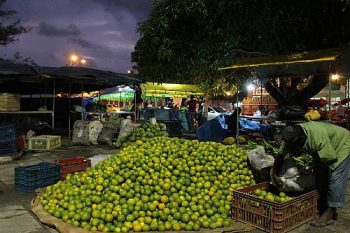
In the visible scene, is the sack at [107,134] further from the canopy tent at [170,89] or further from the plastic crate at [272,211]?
the plastic crate at [272,211]

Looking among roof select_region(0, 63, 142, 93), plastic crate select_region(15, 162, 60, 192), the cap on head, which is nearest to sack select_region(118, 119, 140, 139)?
roof select_region(0, 63, 142, 93)

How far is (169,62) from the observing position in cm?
1228

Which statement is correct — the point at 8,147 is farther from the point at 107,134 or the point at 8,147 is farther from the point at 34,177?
the point at 34,177

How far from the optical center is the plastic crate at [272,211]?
485 centimetres

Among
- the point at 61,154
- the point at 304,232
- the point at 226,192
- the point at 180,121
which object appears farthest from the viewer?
the point at 180,121

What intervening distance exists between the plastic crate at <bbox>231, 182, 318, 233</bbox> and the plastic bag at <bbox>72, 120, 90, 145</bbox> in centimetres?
934

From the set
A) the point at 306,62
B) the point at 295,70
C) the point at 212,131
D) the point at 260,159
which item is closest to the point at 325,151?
Answer: the point at 260,159

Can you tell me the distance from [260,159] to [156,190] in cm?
183

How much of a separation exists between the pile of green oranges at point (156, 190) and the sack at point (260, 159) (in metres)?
0.25

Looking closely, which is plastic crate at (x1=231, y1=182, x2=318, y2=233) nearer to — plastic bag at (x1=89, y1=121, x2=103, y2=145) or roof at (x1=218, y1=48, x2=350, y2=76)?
roof at (x1=218, y1=48, x2=350, y2=76)

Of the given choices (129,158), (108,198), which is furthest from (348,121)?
(108,198)

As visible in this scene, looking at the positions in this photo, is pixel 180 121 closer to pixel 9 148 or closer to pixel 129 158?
pixel 9 148

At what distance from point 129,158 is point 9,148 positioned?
20.0 ft

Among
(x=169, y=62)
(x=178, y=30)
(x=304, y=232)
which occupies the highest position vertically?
(x=178, y=30)
